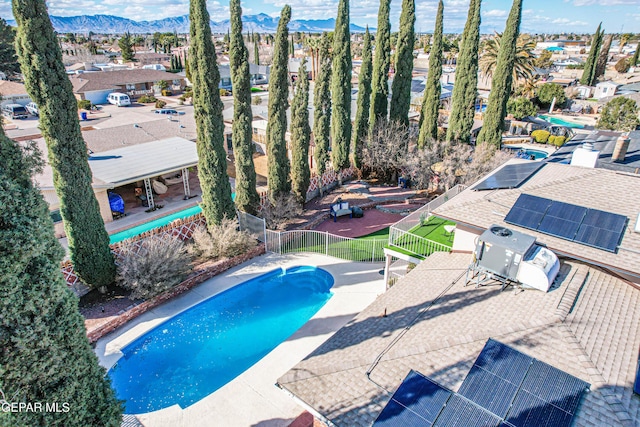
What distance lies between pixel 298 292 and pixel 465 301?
8.92 m

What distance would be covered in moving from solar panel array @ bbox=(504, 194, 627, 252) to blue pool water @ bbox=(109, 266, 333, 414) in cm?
A: 851

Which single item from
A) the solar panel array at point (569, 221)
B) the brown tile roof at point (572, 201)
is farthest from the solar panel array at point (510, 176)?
the solar panel array at point (569, 221)

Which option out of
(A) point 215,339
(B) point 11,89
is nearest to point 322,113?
(A) point 215,339

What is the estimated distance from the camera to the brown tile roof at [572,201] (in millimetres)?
10007

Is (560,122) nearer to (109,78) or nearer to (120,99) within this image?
(120,99)

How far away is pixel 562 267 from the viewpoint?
10289 millimetres

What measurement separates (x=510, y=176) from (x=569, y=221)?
3.79 metres

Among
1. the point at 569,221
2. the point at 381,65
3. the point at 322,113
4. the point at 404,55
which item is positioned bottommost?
the point at 569,221

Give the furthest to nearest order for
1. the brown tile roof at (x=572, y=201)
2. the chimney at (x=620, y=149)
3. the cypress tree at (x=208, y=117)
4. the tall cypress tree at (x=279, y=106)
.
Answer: the tall cypress tree at (x=279, y=106), the cypress tree at (x=208, y=117), the chimney at (x=620, y=149), the brown tile roof at (x=572, y=201)

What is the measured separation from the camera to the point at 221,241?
58.4ft

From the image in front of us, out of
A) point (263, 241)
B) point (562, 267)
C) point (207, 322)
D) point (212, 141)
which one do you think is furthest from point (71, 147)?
point (562, 267)

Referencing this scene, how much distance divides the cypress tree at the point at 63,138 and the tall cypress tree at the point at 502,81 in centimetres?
2577

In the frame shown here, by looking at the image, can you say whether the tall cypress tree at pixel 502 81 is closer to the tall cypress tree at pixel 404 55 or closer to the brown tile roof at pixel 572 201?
the tall cypress tree at pixel 404 55

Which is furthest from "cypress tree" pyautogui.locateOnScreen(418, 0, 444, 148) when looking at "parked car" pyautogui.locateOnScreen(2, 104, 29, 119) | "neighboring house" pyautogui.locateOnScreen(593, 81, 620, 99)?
"parked car" pyautogui.locateOnScreen(2, 104, 29, 119)
